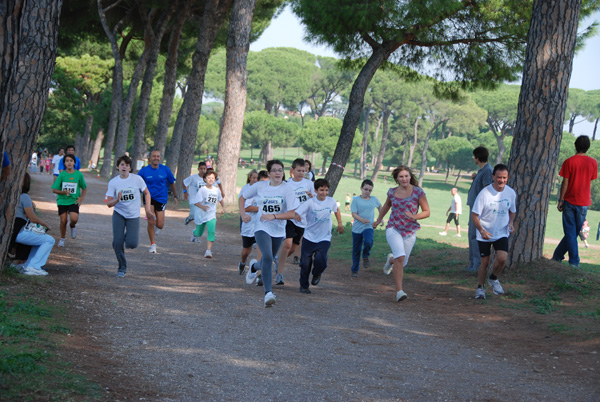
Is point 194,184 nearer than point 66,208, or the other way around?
point 66,208

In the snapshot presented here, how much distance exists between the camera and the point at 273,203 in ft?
26.9

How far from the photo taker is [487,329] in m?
7.73

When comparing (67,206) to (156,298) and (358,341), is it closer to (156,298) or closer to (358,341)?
(156,298)

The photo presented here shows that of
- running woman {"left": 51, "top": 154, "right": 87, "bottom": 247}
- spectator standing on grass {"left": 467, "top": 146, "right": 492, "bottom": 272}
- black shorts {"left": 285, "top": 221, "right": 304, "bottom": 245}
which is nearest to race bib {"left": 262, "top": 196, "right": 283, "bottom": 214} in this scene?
black shorts {"left": 285, "top": 221, "right": 304, "bottom": 245}

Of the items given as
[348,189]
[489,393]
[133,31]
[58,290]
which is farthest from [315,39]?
[348,189]

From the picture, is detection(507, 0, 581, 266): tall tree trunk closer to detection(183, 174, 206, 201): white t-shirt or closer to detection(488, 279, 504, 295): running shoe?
detection(488, 279, 504, 295): running shoe

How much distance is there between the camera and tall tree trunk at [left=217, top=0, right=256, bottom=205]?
21188 millimetres

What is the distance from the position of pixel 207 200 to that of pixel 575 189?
6180 mm

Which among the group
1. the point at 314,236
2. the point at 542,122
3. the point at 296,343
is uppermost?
the point at 542,122

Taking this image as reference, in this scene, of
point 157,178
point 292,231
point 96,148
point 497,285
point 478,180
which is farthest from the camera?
point 96,148

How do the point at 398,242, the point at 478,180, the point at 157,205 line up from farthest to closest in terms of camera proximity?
the point at 157,205 < the point at 478,180 < the point at 398,242

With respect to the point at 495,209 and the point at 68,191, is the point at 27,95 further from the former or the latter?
the point at 495,209

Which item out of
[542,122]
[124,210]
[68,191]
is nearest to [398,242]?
[542,122]

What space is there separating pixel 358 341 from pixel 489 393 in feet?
5.73
